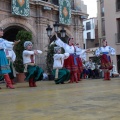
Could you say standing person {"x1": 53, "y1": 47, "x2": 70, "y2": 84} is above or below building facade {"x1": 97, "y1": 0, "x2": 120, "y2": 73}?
below

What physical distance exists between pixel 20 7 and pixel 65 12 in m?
4.10

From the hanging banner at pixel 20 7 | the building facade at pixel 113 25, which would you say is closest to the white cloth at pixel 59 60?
the hanging banner at pixel 20 7

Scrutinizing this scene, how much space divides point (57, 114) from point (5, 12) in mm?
12753

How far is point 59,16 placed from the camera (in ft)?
61.3

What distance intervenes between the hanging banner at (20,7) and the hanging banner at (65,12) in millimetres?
3134

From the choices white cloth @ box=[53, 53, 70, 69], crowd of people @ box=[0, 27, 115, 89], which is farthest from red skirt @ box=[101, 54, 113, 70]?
white cloth @ box=[53, 53, 70, 69]

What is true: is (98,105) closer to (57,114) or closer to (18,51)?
(57,114)

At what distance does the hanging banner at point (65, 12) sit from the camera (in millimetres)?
18734

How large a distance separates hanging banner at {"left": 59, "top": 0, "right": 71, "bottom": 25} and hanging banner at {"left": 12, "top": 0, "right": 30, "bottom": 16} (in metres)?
3.13

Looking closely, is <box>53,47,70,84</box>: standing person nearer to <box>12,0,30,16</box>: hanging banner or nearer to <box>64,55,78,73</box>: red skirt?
<box>64,55,78,73</box>: red skirt

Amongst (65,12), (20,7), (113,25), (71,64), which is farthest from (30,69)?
(113,25)

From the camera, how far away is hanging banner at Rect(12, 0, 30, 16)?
50.7 feet

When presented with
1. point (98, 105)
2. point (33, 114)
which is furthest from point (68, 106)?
point (33, 114)

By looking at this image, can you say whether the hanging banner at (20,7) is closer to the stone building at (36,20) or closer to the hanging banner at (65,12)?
the stone building at (36,20)
